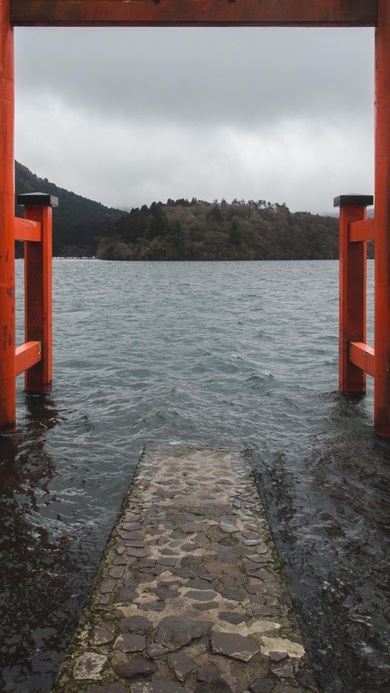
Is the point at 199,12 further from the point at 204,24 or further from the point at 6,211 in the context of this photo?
the point at 6,211

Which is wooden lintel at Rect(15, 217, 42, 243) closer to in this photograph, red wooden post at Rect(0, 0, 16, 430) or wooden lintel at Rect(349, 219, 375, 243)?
red wooden post at Rect(0, 0, 16, 430)

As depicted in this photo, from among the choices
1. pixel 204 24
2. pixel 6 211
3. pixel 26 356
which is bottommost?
pixel 26 356

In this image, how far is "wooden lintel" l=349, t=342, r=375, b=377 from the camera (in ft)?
27.4

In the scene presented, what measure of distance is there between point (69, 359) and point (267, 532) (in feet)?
32.9

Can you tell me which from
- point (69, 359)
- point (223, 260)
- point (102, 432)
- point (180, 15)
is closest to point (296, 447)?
point (102, 432)

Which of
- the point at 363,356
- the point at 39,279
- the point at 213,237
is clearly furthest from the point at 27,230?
the point at 213,237

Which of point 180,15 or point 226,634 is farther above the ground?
point 180,15

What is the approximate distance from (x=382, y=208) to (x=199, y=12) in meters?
3.32

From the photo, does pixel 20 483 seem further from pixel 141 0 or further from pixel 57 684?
A: pixel 141 0

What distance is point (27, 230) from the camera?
886 centimetres

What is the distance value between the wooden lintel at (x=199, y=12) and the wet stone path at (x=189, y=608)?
5.74 metres

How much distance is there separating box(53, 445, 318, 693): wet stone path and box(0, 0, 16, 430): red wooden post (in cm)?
282

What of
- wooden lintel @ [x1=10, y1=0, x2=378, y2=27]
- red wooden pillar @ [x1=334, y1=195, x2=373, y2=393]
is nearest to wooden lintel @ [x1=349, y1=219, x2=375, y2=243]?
red wooden pillar @ [x1=334, y1=195, x2=373, y2=393]

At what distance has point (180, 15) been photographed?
7.19 meters
